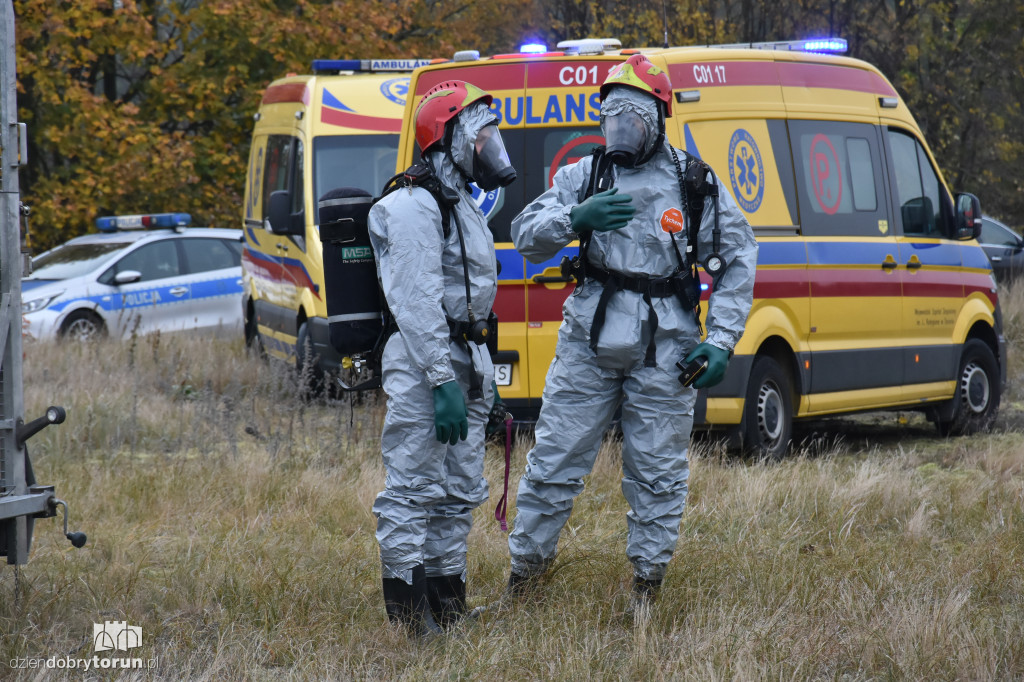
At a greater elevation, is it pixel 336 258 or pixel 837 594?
pixel 336 258

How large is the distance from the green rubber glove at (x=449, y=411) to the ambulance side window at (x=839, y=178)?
3639 mm

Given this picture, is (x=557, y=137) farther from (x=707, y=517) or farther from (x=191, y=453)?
(x=191, y=453)

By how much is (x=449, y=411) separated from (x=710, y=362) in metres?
0.94

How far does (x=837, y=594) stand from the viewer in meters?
4.45

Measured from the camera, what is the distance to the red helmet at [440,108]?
13.4ft

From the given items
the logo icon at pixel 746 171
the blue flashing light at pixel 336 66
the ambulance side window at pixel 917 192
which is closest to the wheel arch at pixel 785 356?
the logo icon at pixel 746 171

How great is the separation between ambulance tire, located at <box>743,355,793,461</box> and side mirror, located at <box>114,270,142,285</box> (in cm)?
749

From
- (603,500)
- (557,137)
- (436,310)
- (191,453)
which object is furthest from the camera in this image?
(191,453)

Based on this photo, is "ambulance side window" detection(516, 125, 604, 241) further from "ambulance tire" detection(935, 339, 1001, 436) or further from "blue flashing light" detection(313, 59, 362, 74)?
"blue flashing light" detection(313, 59, 362, 74)

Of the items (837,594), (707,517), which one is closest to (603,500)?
(707,517)

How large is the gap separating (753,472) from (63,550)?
10.8 ft

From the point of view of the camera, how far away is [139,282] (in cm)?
1248

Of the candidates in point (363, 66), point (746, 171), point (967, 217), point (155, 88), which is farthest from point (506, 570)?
point (155, 88)

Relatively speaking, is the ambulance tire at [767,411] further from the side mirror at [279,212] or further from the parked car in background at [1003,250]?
the parked car in background at [1003,250]
